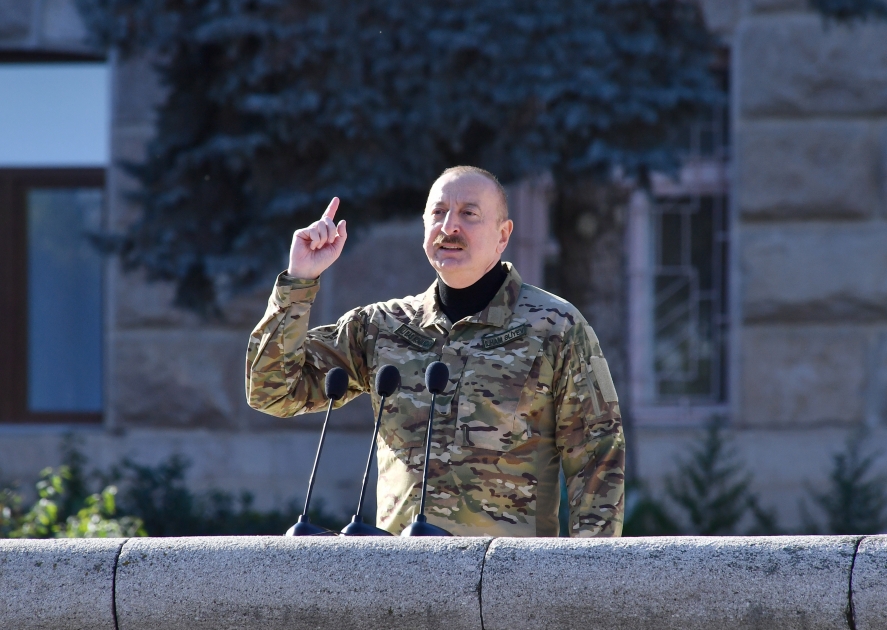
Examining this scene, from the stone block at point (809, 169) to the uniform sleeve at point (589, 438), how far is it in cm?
479

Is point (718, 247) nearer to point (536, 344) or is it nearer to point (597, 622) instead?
point (536, 344)

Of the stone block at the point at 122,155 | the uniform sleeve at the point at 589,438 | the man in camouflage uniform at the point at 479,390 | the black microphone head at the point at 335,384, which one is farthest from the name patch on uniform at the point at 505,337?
the stone block at the point at 122,155

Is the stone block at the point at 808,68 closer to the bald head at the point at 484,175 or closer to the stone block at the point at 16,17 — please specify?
the stone block at the point at 16,17

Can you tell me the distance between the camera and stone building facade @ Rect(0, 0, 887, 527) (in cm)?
778

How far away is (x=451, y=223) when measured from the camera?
3.34 m

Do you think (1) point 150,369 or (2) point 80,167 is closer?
(1) point 150,369

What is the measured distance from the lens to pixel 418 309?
11.6 feet

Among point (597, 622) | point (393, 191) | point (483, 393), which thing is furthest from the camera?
point (393, 191)

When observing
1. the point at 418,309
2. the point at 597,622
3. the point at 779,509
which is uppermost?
the point at 418,309

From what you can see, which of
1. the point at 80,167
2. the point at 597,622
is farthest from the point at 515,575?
the point at 80,167

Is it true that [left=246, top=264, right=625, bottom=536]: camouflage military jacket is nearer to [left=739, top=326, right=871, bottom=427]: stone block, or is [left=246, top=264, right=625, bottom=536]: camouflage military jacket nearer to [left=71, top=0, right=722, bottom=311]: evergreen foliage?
[left=71, top=0, right=722, bottom=311]: evergreen foliage

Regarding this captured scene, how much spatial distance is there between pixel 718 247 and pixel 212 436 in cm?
350

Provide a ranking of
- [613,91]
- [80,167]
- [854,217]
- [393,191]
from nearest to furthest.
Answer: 1. [613,91]
2. [393,191]
3. [854,217]
4. [80,167]

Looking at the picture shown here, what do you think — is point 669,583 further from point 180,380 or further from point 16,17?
point 16,17
